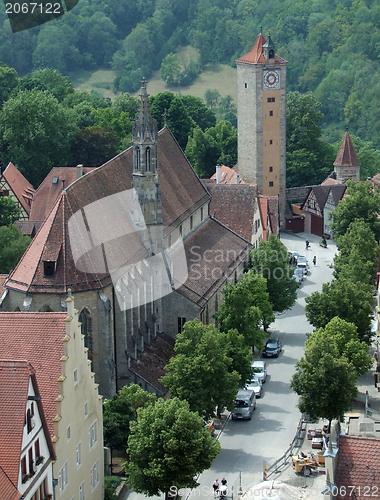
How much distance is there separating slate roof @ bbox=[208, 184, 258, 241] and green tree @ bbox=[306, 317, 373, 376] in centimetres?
2631

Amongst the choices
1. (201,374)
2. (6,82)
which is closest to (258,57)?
(6,82)

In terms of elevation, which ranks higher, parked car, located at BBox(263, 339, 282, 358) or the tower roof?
the tower roof

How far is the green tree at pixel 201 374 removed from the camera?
62.8 m

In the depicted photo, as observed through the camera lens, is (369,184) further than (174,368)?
Yes

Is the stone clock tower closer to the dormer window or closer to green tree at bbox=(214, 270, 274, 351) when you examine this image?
green tree at bbox=(214, 270, 274, 351)

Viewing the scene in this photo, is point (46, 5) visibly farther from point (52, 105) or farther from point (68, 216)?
point (68, 216)

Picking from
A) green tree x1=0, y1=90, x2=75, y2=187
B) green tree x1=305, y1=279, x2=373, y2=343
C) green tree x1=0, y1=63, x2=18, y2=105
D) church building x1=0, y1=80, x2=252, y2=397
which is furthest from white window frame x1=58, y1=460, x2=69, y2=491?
green tree x1=0, y1=63, x2=18, y2=105

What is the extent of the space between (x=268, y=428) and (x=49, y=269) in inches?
653

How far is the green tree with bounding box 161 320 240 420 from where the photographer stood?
62.8m

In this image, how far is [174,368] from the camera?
209ft

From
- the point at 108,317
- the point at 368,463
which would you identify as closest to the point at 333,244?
the point at 108,317

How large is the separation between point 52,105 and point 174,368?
66.3 m

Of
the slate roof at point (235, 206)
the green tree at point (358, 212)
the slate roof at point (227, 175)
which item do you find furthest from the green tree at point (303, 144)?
the slate roof at point (235, 206)

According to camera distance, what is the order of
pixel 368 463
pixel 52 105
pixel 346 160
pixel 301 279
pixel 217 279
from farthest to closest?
pixel 346 160 < pixel 52 105 < pixel 301 279 < pixel 217 279 < pixel 368 463
